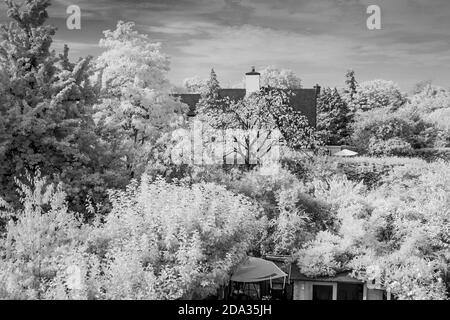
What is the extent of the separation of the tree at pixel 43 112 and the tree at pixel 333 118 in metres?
30.8

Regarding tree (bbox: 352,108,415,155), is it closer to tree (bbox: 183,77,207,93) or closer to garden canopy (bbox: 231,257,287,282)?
garden canopy (bbox: 231,257,287,282)

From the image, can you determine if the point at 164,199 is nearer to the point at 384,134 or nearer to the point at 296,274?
the point at 296,274

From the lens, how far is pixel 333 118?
46.4 metres

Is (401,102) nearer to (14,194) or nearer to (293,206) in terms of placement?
(293,206)

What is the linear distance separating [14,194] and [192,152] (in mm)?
8703

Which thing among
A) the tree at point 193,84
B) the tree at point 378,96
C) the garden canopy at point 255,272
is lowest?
the garden canopy at point 255,272

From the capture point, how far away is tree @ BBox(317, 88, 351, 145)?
46531 mm

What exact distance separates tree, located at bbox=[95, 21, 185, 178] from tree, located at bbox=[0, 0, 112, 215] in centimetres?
487

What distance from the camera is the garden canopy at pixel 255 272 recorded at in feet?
54.5

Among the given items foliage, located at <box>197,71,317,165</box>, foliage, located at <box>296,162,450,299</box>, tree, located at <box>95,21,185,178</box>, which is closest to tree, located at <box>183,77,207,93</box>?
foliage, located at <box>197,71,317,165</box>

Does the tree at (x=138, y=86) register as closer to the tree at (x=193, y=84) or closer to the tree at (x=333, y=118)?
the tree at (x=333, y=118)

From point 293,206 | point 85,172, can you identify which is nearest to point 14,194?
point 85,172

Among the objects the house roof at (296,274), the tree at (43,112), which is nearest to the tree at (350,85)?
the house roof at (296,274)

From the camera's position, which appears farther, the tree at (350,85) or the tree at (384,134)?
the tree at (350,85)
